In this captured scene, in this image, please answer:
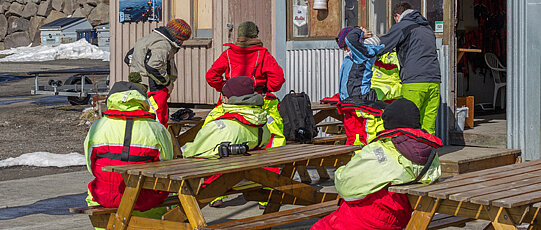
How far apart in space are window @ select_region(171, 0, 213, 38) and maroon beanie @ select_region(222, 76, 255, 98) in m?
6.53

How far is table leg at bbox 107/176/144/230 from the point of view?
570 cm

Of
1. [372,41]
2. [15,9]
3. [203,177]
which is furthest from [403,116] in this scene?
[15,9]

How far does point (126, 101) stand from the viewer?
609 centimetres

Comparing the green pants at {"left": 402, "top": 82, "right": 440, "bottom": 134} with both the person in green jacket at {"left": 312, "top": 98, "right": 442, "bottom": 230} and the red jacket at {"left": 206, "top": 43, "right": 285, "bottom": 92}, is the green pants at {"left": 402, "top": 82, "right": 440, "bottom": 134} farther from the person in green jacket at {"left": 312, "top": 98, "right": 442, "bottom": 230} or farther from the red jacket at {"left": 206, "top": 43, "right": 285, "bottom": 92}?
the person in green jacket at {"left": 312, "top": 98, "right": 442, "bottom": 230}

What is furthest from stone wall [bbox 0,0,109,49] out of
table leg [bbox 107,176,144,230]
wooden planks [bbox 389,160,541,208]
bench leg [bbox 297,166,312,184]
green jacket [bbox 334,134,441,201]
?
green jacket [bbox 334,134,441,201]

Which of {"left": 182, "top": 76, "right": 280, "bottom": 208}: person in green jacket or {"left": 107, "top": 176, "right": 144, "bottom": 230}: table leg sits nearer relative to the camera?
{"left": 107, "top": 176, "right": 144, "bottom": 230}: table leg

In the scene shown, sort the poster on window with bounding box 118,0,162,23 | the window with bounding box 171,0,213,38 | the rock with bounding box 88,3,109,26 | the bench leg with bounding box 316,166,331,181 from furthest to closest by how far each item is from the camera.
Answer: the rock with bounding box 88,3,109,26 → the poster on window with bounding box 118,0,162,23 → the window with bounding box 171,0,213,38 → the bench leg with bounding box 316,166,331,181

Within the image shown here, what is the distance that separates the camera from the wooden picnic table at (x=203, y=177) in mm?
5457

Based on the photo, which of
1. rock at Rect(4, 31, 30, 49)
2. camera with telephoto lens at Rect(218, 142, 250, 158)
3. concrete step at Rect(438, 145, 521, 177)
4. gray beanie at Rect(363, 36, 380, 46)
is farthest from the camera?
rock at Rect(4, 31, 30, 49)

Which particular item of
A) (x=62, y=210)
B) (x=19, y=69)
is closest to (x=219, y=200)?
(x=62, y=210)

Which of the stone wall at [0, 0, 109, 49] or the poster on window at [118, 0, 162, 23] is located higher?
the stone wall at [0, 0, 109, 49]

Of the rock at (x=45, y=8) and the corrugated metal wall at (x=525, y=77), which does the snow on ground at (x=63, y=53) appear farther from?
the corrugated metal wall at (x=525, y=77)

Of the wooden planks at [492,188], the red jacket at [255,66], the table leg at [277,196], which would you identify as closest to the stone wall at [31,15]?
the red jacket at [255,66]

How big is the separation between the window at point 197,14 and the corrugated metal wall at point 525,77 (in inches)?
213
